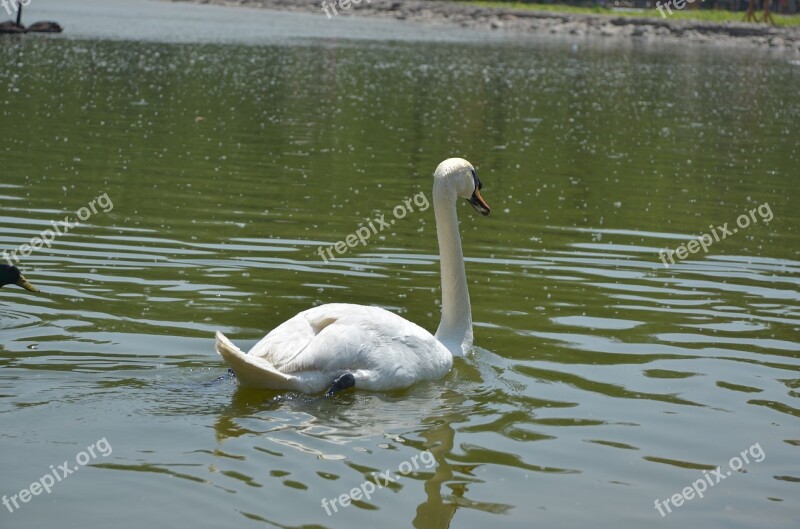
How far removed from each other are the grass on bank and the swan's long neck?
7240cm

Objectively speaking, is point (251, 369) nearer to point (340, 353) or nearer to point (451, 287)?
point (340, 353)

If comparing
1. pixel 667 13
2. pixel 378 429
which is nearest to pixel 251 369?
pixel 378 429

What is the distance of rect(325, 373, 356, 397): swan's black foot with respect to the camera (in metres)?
7.91

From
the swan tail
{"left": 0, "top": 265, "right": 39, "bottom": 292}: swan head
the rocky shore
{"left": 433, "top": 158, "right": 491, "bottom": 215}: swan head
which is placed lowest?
the swan tail

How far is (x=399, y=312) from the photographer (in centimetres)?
1088

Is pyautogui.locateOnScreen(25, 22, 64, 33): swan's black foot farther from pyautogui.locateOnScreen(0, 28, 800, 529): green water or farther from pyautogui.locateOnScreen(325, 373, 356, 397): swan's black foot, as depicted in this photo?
pyautogui.locateOnScreen(325, 373, 356, 397): swan's black foot

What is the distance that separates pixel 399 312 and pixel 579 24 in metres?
70.7

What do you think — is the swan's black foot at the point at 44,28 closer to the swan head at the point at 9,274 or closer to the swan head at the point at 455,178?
the swan head at the point at 9,274

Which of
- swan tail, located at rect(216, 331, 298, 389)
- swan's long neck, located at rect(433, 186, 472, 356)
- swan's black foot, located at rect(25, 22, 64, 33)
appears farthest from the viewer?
swan's black foot, located at rect(25, 22, 64, 33)

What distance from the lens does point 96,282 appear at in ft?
37.1

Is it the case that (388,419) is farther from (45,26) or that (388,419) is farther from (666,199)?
(45,26)

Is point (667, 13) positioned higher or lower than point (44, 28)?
higher

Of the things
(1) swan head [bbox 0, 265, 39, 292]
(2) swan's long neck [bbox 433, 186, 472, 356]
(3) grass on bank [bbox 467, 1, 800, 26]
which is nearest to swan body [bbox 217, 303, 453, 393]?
(2) swan's long neck [bbox 433, 186, 472, 356]

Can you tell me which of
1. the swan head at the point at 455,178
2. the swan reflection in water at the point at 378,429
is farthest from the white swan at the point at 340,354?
the swan head at the point at 455,178
